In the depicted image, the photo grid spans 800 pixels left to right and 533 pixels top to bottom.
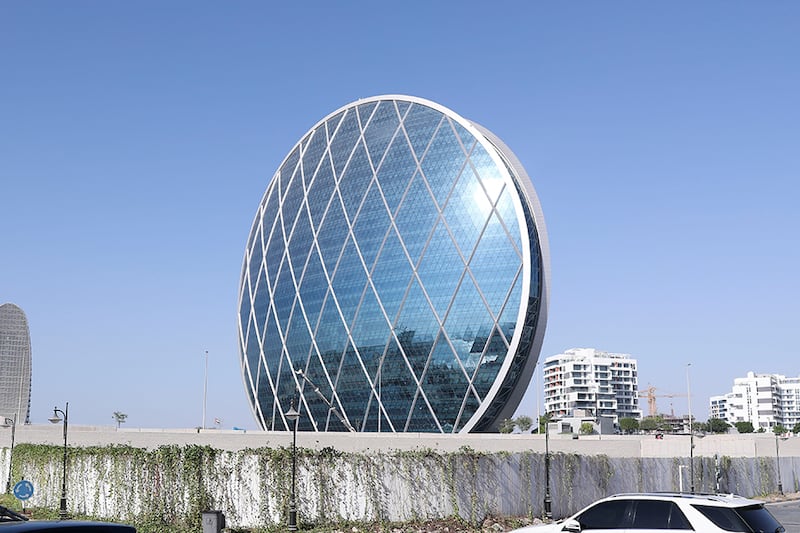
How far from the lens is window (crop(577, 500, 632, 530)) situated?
13.8 metres

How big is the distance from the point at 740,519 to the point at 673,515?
1.04 metres

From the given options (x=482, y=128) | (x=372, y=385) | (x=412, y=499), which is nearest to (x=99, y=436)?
(x=372, y=385)

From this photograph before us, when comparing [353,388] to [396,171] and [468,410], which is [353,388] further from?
[396,171]

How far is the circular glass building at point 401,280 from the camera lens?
6003cm

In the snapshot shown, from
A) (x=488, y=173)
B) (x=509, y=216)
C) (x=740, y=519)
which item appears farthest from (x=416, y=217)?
(x=740, y=519)

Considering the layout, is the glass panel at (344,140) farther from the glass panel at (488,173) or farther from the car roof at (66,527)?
the car roof at (66,527)

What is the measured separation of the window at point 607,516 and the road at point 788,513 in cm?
1417

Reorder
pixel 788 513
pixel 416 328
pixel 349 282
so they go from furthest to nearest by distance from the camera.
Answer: pixel 349 282 → pixel 416 328 → pixel 788 513

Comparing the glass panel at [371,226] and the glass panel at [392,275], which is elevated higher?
the glass panel at [371,226]

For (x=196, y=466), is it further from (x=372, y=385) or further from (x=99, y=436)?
(x=372, y=385)

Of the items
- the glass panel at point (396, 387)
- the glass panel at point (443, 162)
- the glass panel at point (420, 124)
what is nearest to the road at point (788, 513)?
the glass panel at point (396, 387)

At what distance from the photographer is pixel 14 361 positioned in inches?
3802

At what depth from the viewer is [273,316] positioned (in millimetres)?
79625

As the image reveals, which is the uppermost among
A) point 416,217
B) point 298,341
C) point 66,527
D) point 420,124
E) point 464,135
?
point 420,124
